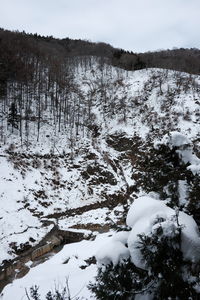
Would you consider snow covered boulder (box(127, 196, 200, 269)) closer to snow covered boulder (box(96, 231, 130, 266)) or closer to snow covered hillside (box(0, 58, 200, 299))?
snow covered boulder (box(96, 231, 130, 266))

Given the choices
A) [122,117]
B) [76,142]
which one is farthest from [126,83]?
[76,142]

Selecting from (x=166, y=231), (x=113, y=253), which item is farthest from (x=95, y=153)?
(x=166, y=231)

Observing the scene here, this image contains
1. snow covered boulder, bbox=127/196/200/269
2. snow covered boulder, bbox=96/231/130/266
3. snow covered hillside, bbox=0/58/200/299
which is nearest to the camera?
snow covered boulder, bbox=127/196/200/269

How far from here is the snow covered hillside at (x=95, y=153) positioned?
231 inches

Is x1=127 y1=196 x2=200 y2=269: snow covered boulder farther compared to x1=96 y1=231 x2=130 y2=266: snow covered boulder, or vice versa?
x1=96 y1=231 x2=130 y2=266: snow covered boulder

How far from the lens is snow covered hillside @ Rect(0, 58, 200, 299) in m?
5.86

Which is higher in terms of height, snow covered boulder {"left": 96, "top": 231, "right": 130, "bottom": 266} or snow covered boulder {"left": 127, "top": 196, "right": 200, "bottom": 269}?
snow covered boulder {"left": 127, "top": 196, "right": 200, "bottom": 269}

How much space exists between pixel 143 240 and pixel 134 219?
2.45 ft

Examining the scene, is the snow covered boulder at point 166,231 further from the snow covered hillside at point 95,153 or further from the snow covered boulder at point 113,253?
the snow covered hillside at point 95,153

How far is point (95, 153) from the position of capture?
28719 mm

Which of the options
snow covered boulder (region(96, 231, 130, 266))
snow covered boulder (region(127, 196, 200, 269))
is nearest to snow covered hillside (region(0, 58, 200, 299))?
snow covered boulder (region(127, 196, 200, 269))

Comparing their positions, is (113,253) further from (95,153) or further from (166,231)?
(95,153)

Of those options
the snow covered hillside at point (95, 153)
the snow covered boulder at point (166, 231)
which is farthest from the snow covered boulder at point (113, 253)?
the snow covered hillside at point (95, 153)

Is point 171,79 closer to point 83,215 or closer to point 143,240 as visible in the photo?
point 83,215
